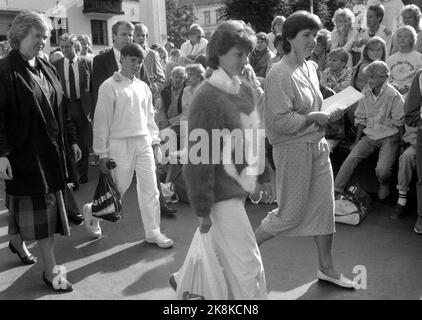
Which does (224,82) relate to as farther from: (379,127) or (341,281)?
(379,127)

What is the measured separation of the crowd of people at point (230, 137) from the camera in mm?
3018

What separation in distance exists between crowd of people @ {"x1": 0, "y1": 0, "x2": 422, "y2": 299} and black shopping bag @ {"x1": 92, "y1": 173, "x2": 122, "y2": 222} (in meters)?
0.08

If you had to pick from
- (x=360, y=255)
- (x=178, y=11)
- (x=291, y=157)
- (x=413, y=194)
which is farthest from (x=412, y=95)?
(x=178, y=11)

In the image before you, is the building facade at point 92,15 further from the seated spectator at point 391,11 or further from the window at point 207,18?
the window at point 207,18

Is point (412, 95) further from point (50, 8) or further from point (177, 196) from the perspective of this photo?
point (50, 8)

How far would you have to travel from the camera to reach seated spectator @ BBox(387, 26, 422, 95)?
21.1ft

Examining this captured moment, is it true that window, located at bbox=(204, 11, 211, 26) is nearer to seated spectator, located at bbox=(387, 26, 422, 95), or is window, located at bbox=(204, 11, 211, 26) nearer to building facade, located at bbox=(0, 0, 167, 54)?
building facade, located at bbox=(0, 0, 167, 54)

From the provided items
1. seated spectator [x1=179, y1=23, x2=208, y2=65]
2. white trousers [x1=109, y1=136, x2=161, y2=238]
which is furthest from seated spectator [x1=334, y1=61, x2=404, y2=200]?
seated spectator [x1=179, y1=23, x2=208, y2=65]

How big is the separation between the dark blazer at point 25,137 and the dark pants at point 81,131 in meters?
3.71

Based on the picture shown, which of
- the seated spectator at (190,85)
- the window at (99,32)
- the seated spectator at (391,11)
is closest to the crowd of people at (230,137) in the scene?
the seated spectator at (190,85)

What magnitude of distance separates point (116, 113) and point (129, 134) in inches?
Result: 9.4

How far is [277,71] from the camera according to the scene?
3.61 meters

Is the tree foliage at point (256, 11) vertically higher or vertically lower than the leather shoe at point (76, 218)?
higher

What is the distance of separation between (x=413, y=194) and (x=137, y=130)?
340cm
